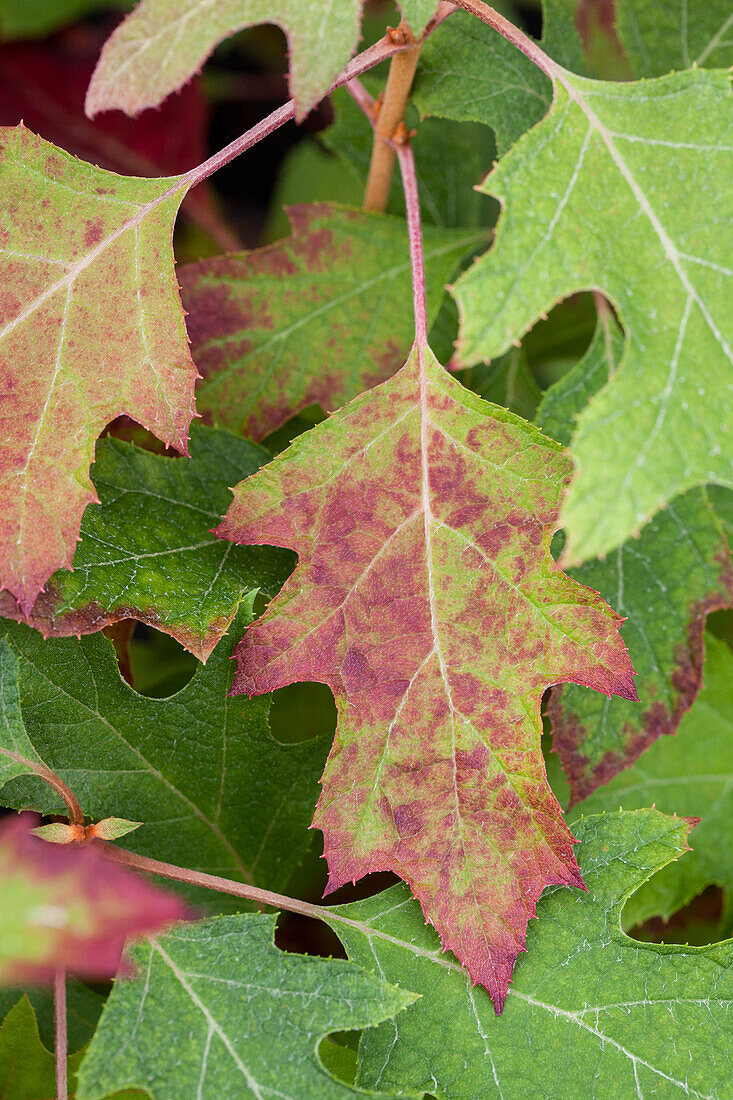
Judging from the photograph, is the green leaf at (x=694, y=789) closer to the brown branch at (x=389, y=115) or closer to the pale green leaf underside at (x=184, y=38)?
the brown branch at (x=389, y=115)

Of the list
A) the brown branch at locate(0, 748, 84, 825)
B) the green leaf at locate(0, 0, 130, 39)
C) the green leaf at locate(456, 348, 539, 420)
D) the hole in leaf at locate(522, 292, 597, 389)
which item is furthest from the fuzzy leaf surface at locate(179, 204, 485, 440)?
the green leaf at locate(0, 0, 130, 39)

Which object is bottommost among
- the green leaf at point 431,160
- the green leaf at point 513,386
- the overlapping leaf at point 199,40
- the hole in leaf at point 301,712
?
the hole in leaf at point 301,712

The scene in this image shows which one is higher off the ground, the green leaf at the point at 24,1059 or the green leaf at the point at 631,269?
the green leaf at the point at 631,269

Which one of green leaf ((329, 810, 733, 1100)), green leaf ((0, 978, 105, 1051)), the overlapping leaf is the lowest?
green leaf ((0, 978, 105, 1051))

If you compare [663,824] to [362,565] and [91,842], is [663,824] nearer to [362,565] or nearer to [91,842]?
[362,565]

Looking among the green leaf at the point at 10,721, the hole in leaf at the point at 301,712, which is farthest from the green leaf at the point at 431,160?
the green leaf at the point at 10,721

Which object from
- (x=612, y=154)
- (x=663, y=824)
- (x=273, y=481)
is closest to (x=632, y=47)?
(x=612, y=154)

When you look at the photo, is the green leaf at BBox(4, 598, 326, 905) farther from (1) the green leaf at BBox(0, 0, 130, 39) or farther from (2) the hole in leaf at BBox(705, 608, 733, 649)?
(1) the green leaf at BBox(0, 0, 130, 39)
